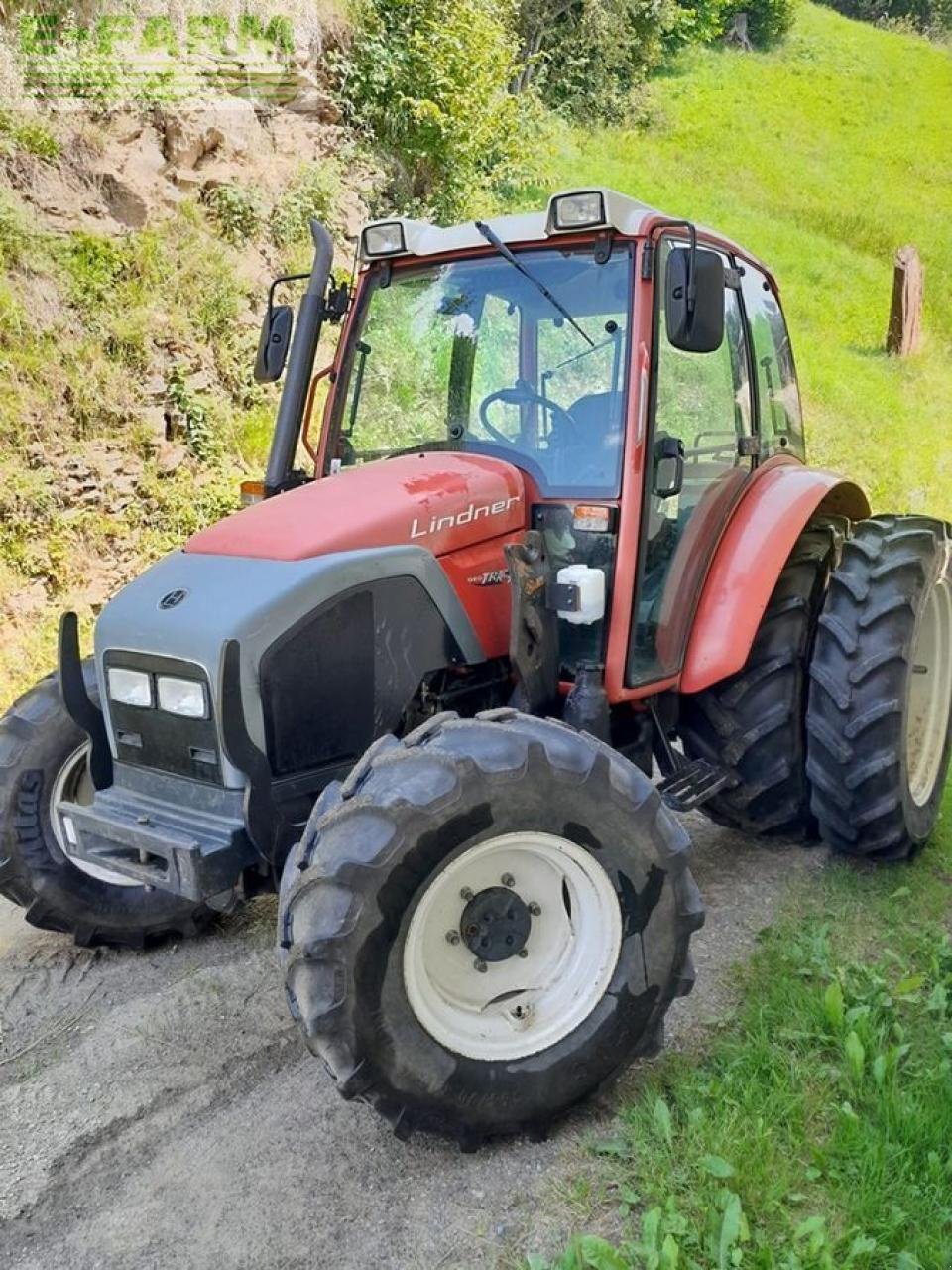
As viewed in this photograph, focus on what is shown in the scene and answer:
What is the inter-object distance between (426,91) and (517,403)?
28.2ft

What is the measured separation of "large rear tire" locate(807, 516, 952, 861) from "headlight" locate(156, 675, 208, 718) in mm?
2070

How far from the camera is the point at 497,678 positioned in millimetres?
3316

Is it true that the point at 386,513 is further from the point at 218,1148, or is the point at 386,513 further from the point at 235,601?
the point at 218,1148

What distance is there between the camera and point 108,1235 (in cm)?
223

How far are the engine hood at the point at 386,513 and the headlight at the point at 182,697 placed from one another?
0.40m

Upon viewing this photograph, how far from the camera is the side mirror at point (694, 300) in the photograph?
282cm

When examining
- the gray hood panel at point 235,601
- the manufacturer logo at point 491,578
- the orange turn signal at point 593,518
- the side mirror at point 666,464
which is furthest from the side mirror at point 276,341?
the side mirror at point 666,464

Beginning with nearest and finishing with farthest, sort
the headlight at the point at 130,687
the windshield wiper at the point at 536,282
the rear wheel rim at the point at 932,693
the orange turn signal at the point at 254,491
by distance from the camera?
the headlight at the point at 130,687
the windshield wiper at the point at 536,282
the orange turn signal at the point at 254,491
the rear wheel rim at the point at 932,693

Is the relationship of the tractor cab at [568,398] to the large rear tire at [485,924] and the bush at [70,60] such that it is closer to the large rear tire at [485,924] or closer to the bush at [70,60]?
the large rear tire at [485,924]

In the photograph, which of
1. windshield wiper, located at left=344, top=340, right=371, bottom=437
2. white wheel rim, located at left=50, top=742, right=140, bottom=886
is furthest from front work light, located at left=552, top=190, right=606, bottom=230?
white wheel rim, located at left=50, top=742, right=140, bottom=886

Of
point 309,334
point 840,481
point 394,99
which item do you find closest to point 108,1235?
point 309,334

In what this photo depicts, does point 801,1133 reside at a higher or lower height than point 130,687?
lower

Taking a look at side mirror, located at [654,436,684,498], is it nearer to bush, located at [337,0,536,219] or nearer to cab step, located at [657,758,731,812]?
cab step, located at [657,758,731,812]

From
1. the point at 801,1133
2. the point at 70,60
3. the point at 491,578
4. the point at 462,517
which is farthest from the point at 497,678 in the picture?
the point at 70,60
